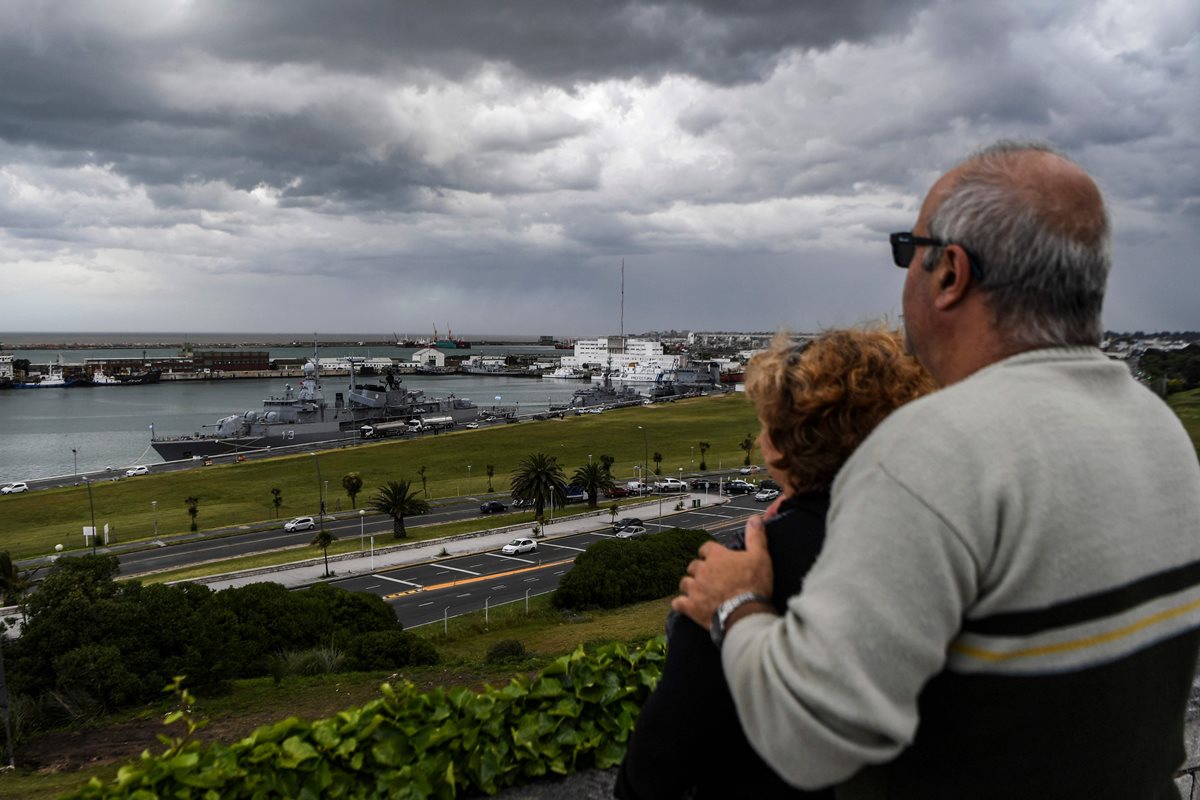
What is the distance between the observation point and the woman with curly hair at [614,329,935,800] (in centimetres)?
165

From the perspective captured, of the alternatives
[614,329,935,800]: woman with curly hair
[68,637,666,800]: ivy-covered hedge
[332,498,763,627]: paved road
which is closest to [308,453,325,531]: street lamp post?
[332,498,763,627]: paved road

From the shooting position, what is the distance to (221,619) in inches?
601

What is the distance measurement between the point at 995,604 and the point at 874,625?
0.71 feet

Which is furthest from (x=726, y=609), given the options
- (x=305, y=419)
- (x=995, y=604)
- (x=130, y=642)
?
(x=305, y=419)

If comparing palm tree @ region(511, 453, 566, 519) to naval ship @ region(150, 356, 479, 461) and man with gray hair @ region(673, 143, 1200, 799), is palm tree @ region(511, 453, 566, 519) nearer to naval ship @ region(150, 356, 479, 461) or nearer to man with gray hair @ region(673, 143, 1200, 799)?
man with gray hair @ region(673, 143, 1200, 799)

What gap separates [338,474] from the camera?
59.7 m

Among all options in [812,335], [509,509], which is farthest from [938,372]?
[509,509]

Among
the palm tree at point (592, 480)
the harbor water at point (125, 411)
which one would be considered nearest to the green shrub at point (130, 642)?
the palm tree at point (592, 480)

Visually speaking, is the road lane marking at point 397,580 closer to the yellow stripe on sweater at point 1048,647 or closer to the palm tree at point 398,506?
the palm tree at point 398,506

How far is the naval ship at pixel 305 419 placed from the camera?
7781 centimetres

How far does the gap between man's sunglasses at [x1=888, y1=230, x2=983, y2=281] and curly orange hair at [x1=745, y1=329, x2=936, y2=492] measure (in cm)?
26

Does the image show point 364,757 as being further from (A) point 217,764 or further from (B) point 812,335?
(B) point 812,335

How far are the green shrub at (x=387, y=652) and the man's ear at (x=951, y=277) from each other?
14.4 meters

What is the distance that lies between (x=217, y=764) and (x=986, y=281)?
3.68 metres
